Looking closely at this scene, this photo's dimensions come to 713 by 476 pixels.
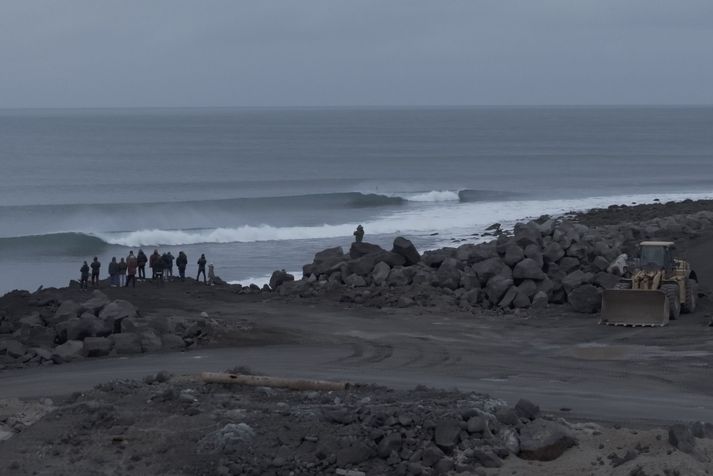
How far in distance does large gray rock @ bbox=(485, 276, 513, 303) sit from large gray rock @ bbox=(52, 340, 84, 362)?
11.4 m

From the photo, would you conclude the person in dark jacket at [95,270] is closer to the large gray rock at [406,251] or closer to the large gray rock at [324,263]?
the large gray rock at [324,263]

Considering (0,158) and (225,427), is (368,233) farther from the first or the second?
(0,158)

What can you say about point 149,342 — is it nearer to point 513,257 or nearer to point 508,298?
point 508,298

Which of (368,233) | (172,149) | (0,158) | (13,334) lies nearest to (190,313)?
(13,334)

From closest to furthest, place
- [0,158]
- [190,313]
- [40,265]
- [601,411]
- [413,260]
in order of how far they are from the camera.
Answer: [601,411] → [190,313] → [413,260] → [40,265] → [0,158]

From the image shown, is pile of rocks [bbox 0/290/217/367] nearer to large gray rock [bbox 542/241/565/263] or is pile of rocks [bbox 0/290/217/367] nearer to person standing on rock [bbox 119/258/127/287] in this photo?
person standing on rock [bbox 119/258/127/287]

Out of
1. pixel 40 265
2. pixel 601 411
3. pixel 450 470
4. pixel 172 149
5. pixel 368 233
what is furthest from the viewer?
pixel 172 149

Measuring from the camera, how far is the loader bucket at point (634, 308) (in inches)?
1091

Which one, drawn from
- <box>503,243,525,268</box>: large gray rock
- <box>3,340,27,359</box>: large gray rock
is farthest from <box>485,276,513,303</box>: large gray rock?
<box>3,340,27,359</box>: large gray rock

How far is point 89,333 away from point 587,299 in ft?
41.6

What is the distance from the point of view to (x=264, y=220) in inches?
2534

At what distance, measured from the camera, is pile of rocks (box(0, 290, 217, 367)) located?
2486 cm

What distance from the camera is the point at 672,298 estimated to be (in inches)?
1104

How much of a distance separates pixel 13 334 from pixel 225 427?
1232 cm
